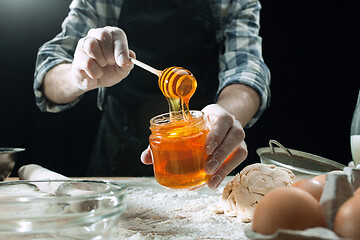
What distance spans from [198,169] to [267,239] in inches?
20.8

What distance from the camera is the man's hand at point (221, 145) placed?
38.3 inches

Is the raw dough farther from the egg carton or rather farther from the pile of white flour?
the egg carton

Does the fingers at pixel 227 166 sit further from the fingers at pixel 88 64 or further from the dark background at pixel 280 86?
the dark background at pixel 280 86

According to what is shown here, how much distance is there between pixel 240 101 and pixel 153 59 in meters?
0.71

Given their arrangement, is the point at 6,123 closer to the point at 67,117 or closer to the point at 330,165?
the point at 67,117

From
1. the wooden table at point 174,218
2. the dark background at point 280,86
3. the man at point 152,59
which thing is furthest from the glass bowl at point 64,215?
the dark background at point 280,86

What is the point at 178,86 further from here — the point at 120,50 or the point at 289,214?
the point at 289,214

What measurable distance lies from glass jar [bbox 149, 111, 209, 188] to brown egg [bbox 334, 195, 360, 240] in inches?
19.5

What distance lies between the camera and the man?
6.16 ft

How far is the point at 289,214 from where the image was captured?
452mm

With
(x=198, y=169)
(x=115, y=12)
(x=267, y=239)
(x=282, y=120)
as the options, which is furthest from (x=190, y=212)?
(x=282, y=120)

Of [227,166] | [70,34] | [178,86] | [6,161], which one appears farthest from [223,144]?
[70,34]

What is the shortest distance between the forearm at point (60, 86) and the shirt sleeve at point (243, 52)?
758mm

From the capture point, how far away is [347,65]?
131 inches
